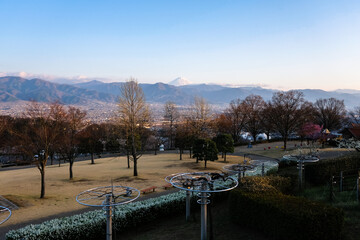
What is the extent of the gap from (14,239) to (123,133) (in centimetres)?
2101

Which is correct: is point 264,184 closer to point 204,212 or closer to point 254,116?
point 204,212

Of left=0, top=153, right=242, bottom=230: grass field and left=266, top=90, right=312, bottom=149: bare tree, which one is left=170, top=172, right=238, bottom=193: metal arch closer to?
left=0, top=153, right=242, bottom=230: grass field

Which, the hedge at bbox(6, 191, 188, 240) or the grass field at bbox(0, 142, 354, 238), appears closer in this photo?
the hedge at bbox(6, 191, 188, 240)

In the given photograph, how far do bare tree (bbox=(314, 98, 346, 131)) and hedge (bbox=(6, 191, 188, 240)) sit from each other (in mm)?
64583

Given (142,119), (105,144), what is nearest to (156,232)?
(142,119)

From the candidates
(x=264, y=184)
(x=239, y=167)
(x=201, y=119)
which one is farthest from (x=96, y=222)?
(x=201, y=119)

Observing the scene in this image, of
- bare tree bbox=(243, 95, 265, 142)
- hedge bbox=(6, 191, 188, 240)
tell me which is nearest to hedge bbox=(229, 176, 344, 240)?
hedge bbox=(6, 191, 188, 240)

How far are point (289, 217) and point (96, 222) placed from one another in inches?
318

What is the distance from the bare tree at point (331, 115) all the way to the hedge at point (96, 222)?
64583 mm

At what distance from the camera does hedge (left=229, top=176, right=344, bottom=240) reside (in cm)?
784

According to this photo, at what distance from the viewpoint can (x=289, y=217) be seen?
8070 mm

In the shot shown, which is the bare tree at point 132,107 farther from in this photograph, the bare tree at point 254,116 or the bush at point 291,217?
the bare tree at point 254,116

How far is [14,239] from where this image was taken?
1002 cm

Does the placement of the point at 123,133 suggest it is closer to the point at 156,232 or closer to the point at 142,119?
the point at 142,119
